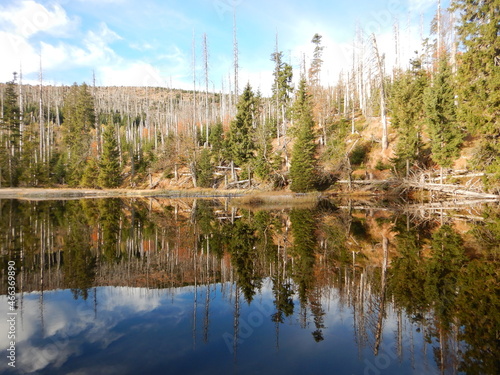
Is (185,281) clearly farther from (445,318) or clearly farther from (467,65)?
(467,65)

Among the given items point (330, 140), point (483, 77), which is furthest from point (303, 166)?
point (483, 77)

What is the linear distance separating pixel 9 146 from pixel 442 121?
2395 inches

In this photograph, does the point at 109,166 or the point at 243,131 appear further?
the point at 109,166

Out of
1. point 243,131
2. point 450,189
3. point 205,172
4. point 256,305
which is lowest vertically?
point 256,305

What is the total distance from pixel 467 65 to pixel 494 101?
3199 mm

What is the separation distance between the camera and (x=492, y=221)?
14414 millimetres

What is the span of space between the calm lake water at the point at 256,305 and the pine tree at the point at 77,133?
43.3m

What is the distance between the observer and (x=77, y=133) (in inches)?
2415

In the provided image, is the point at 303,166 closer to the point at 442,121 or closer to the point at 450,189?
the point at 450,189

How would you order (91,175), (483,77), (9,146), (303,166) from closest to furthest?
(483,77) < (303,166) < (91,175) < (9,146)

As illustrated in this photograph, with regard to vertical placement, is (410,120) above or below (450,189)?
above

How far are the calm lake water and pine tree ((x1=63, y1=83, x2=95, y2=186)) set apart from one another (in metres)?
43.3

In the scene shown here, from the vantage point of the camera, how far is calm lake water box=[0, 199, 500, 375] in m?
4.29

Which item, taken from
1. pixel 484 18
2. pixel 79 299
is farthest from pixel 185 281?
pixel 484 18
